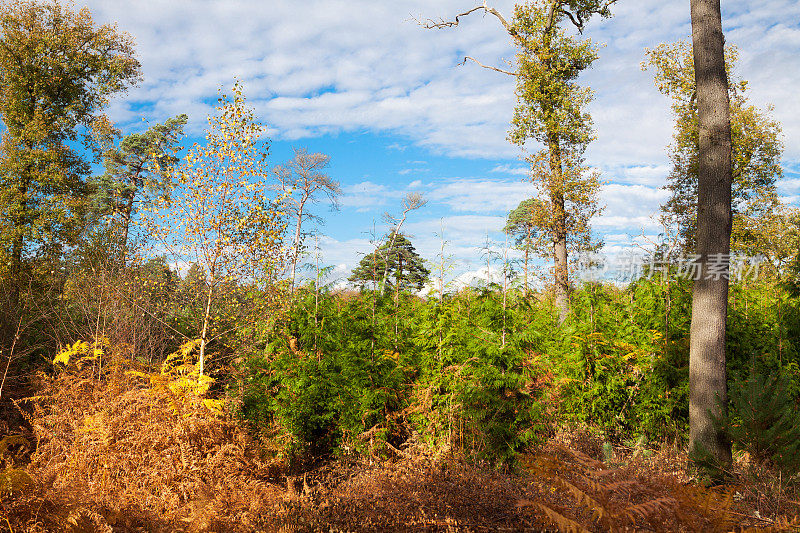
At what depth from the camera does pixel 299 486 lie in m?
5.98

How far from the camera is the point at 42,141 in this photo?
12148 mm

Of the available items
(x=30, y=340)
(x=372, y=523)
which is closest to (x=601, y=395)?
(x=372, y=523)

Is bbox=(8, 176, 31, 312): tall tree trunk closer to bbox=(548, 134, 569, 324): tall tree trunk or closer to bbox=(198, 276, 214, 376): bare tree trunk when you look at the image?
bbox=(198, 276, 214, 376): bare tree trunk

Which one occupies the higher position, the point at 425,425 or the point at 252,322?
the point at 252,322

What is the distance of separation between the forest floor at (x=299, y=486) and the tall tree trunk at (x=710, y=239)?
0.61 metres

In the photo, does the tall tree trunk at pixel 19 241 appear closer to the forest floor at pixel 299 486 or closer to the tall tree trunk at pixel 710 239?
the forest floor at pixel 299 486

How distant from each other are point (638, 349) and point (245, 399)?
17.4ft

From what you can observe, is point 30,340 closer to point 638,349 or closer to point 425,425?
point 425,425

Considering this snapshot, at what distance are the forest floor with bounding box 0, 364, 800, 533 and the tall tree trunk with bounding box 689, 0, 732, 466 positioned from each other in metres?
0.61

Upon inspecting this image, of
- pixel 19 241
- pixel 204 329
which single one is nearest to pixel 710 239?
pixel 204 329

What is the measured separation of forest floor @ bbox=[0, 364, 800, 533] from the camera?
2859 mm

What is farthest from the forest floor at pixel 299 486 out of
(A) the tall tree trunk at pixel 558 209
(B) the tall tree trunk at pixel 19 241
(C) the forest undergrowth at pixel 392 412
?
(A) the tall tree trunk at pixel 558 209

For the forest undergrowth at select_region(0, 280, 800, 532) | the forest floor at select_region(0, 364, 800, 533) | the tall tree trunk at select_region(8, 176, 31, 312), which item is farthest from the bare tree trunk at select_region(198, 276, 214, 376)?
the tall tree trunk at select_region(8, 176, 31, 312)

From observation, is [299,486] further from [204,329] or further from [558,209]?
[558,209]
